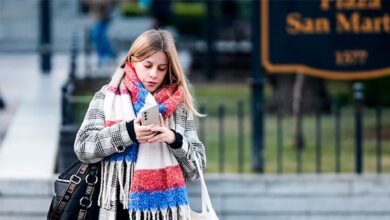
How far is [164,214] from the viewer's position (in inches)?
218

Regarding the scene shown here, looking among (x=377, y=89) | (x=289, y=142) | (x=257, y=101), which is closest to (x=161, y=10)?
(x=377, y=89)

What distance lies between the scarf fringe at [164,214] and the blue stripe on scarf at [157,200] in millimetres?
16

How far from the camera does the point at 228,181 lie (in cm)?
917

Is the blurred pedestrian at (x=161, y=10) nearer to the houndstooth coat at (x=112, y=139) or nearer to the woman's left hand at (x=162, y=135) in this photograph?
the houndstooth coat at (x=112, y=139)

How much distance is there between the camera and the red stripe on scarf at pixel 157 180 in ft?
17.9

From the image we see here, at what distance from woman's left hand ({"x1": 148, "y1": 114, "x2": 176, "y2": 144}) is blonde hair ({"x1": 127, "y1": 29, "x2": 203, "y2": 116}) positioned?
226 mm

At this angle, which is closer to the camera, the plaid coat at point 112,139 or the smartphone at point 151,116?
the smartphone at point 151,116

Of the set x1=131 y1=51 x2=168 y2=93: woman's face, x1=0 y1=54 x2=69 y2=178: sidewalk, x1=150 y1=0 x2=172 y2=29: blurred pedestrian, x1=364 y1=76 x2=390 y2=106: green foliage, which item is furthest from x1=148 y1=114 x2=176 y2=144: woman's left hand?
x1=150 y1=0 x2=172 y2=29: blurred pedestrian

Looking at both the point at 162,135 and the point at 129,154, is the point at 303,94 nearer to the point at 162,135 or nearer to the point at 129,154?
the point at 129,154

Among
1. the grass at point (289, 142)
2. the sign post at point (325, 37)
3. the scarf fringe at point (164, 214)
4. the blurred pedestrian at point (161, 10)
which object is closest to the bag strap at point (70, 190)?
the scarf fringe at point (164, 214)

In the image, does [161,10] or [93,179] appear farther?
[161,10]

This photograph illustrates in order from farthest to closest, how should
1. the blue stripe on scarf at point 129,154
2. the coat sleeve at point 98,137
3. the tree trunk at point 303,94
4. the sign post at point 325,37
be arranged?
the tree trunk at point 303,94, the sign post at point 325,37, the blue stripe on scarf at point 129,154, the coat sleeve at point 98,137

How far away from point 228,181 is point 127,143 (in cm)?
384

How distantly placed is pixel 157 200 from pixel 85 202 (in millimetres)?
321
